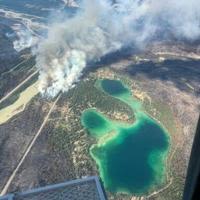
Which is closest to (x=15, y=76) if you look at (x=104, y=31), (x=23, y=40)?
(x=23, y=40)

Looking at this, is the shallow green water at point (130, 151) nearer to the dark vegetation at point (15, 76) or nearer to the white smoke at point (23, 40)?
the dark vegetation at point (15, 76)

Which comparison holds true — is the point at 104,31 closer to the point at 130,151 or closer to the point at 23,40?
the point at 23,40

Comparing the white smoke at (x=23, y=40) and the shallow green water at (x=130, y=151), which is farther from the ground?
the white smoke at (x=23, y=40)

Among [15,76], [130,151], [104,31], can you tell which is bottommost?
[130,151]

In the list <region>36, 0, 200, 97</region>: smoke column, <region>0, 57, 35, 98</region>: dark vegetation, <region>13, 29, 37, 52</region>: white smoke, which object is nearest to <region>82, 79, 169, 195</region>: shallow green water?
<region>36, 0, 200, 97</region>: smoke column

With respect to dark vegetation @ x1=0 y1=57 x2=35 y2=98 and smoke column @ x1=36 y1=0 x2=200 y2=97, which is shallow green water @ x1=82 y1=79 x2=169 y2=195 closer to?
smoke column @ x1=36 y1=0 x2=200 y2=97

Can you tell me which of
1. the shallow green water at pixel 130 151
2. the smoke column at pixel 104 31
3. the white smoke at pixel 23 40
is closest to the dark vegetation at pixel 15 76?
the smoke column at pixel 104 31

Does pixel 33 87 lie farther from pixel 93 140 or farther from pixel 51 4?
pixel 51 4
